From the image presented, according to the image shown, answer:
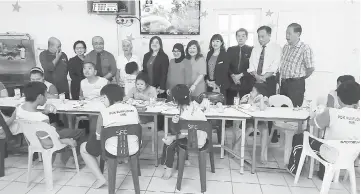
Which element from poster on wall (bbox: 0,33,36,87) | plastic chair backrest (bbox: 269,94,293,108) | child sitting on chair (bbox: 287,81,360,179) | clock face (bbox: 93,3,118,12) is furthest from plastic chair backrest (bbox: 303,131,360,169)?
poster on wall (bbox: 0,33,36,87)

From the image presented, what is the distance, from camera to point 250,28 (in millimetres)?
4855

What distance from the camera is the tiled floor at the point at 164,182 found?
266 centimetres

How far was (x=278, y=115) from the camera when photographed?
2.93m

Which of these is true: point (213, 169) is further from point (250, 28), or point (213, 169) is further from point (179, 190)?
point (250, 28)

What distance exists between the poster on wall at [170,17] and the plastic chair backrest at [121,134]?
2985mm

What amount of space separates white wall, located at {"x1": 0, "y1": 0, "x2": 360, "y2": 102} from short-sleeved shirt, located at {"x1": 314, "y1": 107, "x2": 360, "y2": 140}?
2.71 m

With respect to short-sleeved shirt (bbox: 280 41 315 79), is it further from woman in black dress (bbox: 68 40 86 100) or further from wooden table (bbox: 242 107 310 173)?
woman in black dress (bbox: 68 40 86 100)

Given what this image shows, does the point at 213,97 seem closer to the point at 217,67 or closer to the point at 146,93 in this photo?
the point at 217,67

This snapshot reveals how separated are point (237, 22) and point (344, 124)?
306 centimetres

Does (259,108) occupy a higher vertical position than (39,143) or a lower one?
higher

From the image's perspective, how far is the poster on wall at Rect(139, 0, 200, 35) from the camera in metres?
4.83

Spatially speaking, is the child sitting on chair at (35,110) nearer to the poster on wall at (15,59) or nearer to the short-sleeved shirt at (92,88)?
the short-sleeved shirt at (92,88)

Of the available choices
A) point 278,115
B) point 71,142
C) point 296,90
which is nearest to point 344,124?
point 278,115

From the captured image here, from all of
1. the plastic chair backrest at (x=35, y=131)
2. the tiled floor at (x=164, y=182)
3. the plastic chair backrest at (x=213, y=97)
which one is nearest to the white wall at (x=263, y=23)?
the plastic chair backrest at (x=213, y=97)
